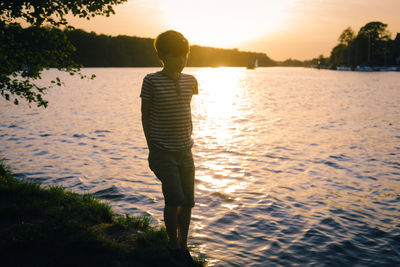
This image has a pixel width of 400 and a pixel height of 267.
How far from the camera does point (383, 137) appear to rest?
1459cm

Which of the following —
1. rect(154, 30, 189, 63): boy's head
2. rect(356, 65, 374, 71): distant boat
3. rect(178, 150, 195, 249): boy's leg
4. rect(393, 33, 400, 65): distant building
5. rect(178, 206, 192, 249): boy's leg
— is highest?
rect(393, 33, 400, 65): distant building

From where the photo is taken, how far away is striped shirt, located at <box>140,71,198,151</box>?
3859mm

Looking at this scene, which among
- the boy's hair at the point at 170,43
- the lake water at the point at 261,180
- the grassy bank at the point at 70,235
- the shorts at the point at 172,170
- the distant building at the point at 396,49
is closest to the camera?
the boy's hair at the point at 170,43

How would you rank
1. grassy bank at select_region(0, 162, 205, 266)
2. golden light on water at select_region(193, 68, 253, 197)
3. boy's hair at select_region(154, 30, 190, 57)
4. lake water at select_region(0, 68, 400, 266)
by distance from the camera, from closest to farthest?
boy's hair at select_region(154, 30, 190, 57)
grassy bank at select_region(0, 162, 205, 266)
lake water at select_region(0, 68, 400, 266)
golden light on water at select_region(193, 68, 253, 197)

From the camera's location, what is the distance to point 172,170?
13.0ft

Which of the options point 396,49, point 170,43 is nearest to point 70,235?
point 170,43

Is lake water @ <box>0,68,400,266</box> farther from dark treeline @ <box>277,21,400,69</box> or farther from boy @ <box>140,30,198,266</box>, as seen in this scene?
dark treeline @ <box>277,21,400,69</box>

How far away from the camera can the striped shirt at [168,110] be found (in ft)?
12.7

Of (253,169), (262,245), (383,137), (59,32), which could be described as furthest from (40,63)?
(383,137)

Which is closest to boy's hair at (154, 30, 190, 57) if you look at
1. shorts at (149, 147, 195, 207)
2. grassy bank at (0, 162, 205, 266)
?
shorts at (149, 147, 195, 207)

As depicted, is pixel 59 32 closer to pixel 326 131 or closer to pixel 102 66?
pixel 326 131

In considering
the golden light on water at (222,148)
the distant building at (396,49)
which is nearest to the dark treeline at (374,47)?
the distant building at (396,49)

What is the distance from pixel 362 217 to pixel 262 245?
2479 mm

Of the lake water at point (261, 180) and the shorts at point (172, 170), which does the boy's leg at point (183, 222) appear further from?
the lake water at point (261, 180)
